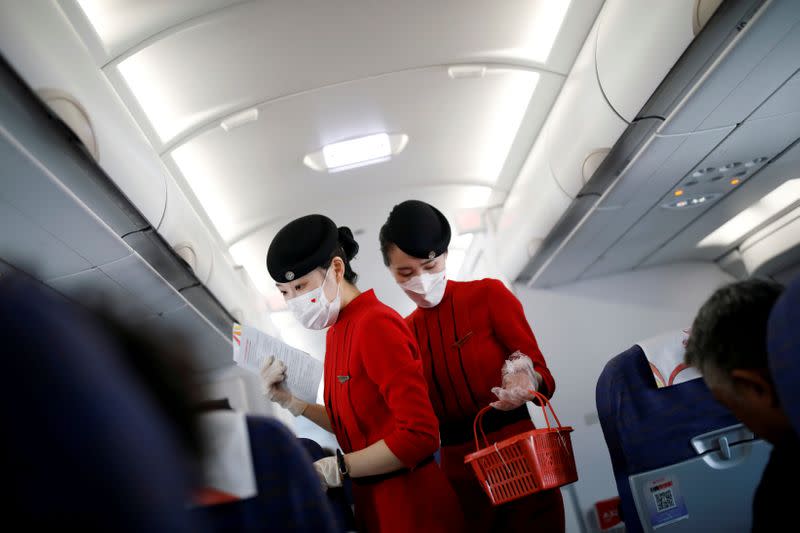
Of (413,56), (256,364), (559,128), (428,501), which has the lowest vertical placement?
(428,501)

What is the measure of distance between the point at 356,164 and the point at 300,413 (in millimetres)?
2820

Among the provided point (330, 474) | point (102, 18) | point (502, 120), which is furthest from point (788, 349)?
point (502, 120)

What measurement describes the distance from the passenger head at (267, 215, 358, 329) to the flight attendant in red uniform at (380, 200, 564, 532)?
1.47ft

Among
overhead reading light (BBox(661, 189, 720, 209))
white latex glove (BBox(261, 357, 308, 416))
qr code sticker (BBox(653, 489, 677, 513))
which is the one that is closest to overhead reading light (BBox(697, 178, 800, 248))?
overhead reading light (BBox(661, 189, 720, 209))

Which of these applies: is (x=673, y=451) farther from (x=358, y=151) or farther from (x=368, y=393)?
(x=358, y=151)

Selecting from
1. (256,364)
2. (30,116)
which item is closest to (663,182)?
(256,364)

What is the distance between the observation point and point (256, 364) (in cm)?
256

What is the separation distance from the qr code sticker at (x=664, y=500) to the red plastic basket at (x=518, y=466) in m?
0.32

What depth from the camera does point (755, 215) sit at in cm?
557

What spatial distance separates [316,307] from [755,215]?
481 cm

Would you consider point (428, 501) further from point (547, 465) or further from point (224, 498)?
point (224, 498)

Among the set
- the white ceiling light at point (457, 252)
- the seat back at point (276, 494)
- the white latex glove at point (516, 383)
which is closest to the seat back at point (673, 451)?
the white latex glove at point (516, 383)

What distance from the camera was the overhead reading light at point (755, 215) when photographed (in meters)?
5.07

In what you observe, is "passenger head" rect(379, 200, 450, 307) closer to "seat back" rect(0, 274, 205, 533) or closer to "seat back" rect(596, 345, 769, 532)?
"seat back" rect(596, 345, 769, 532)
